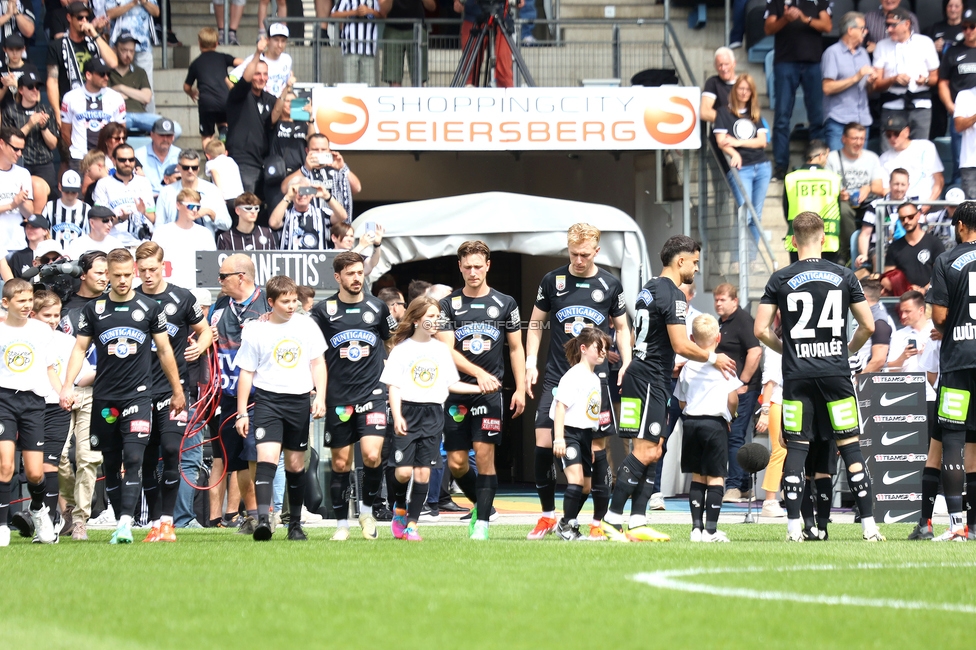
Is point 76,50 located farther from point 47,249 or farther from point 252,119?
point 47,249

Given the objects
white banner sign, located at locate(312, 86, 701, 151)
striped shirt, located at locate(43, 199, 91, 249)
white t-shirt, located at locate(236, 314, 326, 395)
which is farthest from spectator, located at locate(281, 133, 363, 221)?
white t-shirt, located at locate(236, 314, 326, 395)

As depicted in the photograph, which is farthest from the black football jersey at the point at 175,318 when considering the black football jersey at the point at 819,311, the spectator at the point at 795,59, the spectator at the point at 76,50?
the spectator at the point at 795,59

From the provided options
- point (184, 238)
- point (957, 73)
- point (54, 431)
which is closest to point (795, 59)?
point (957, 73)

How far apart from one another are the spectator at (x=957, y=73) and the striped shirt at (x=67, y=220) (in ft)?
35.6

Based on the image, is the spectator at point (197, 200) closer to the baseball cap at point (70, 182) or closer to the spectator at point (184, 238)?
the spectator at point (184, 238)

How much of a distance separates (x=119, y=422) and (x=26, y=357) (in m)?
0.88

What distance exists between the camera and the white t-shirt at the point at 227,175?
15680mm

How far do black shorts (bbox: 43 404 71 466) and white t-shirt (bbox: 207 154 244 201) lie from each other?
199 inches

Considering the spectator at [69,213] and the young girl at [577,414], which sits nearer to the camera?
the young girl at [577,414]

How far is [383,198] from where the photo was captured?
19938 millimetres

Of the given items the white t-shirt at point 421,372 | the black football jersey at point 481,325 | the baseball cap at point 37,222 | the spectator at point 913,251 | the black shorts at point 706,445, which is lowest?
the black shorts at point 706,445

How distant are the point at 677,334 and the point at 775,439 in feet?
14.4

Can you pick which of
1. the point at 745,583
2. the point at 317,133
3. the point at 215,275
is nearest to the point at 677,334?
the point at 745,583

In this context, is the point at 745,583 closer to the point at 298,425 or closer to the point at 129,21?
the point at 298,425
